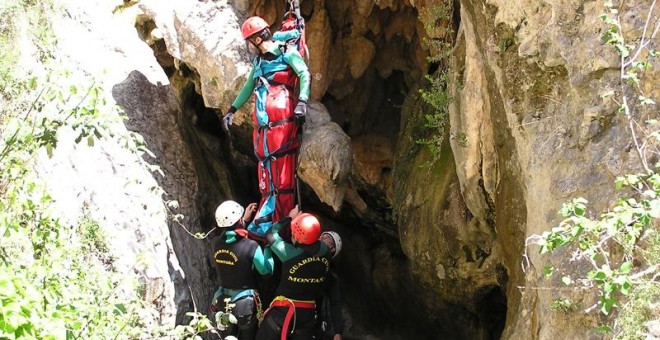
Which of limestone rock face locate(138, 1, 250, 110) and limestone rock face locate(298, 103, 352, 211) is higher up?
limestone rock face locate(138, 1, 250, 110)

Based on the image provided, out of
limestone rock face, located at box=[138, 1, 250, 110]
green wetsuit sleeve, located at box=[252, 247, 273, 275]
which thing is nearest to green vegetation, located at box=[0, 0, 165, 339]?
green wetsuit sleeve, located at box=[252, 247, 273, 275]

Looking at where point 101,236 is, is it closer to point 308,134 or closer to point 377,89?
point 308,134

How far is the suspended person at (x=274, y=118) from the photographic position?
7.00m

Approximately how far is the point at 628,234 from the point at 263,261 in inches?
159

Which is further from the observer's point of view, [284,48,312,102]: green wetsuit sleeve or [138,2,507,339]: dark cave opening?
[138,2,507,339]: dark cave opening

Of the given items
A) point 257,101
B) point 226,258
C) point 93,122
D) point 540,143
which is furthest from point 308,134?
point 93,122

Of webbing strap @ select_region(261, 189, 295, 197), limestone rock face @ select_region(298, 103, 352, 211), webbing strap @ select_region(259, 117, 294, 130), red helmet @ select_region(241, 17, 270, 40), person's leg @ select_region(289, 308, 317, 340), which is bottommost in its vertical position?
person's leg @ select_region(289, 308, 317, 340)

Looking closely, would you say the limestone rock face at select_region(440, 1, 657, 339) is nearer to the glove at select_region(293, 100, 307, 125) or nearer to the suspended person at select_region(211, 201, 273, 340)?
the glove at select_region(293, 100, 307, 125)

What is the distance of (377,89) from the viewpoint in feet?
29.7

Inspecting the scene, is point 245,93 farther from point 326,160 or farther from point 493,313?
point 493,313

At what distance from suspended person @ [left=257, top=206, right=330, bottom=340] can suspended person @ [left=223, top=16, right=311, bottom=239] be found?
1.62ft

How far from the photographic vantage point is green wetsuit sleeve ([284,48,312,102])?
269 inches

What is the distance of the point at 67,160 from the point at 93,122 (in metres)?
2.84

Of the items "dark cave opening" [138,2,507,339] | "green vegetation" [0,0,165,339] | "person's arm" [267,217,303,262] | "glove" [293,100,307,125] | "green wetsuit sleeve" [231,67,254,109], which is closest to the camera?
"green vegetation" [0,0,165,339]
